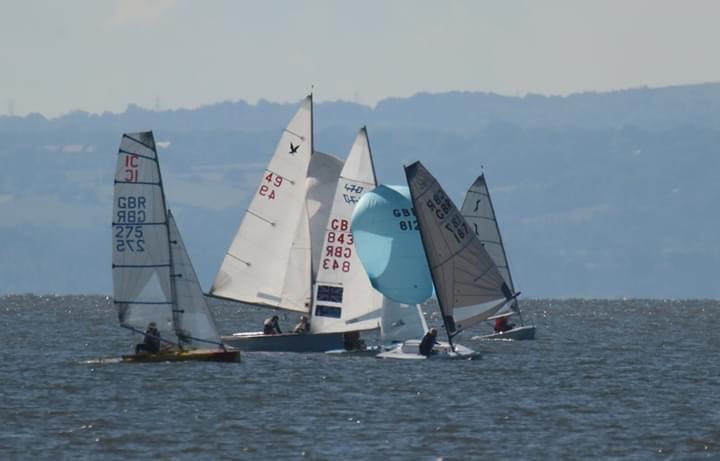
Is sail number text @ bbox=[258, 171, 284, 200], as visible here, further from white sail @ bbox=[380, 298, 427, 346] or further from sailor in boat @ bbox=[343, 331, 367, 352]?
white sail @ bbox=[380, 298, 427, 346]

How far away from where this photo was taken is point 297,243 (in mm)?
73938

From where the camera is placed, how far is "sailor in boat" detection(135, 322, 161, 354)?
6266 centimetres

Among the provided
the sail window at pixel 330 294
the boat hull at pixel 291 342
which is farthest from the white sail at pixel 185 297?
the boat hull at pixel 291 342

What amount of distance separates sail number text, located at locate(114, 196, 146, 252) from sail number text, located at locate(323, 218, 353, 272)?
1021 centimetres

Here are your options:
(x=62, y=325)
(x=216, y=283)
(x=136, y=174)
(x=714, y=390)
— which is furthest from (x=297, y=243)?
(x=62, y=325)

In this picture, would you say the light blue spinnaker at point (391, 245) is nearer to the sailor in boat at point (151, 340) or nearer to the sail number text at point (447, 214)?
the sail number text at point (447, 214)

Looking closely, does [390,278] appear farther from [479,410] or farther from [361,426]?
[361,426]

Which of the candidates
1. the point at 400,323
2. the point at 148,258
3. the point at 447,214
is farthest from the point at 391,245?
the point at 148,258

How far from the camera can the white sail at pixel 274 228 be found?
7412 cm

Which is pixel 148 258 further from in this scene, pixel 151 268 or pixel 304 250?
pixel 304 250

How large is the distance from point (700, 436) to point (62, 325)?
74.9 meters

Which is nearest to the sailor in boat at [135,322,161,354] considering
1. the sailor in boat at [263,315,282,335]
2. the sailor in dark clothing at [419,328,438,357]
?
the sailor in boat at [263,315,282,335]

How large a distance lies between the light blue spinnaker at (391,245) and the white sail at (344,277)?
4.97 ft

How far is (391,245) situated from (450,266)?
2385mm
